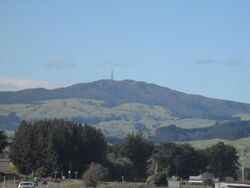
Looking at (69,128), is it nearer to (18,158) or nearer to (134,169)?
(18,158)

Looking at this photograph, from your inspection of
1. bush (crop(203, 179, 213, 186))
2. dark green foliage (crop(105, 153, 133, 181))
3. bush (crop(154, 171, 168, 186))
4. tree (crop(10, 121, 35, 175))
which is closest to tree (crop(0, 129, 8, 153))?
tree (crop(10, 121, 35, 175))

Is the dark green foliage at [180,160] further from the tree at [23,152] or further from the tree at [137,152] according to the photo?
the tree at [23,152]

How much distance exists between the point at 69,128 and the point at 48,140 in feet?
25.2

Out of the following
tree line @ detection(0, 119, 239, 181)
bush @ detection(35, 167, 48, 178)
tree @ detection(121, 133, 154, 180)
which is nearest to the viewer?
bush @ detection(35, 167, 48, 178)

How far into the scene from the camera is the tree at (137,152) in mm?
158438

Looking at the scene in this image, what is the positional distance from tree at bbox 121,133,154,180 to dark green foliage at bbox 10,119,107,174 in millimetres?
18646

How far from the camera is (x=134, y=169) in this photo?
154m

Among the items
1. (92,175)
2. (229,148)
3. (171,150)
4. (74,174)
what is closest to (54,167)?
(74,174)

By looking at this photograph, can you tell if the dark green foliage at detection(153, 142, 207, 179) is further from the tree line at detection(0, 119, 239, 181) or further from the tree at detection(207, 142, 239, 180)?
the tree at detection(207, 142, 239, 180)

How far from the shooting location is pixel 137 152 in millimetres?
161625

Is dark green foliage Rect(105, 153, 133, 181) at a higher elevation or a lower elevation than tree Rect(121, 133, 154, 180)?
lower

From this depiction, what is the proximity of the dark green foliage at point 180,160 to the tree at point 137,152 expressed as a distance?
133 inches

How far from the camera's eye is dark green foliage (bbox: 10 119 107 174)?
129 meters

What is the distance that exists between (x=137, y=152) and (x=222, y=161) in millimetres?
19508
